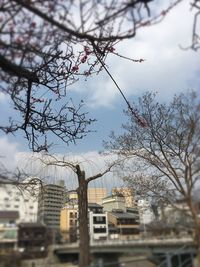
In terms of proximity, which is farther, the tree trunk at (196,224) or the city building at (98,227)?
the city building at (98,227)

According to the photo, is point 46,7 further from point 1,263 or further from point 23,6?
point 1,263

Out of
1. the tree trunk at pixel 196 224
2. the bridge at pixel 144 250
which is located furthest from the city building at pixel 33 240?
the tree trunk at pixel 196 224

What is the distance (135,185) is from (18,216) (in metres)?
17.3

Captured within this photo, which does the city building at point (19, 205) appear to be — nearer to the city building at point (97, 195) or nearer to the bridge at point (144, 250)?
the bridge at point (144, 250)

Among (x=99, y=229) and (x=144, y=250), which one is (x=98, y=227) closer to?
(x=99, y=229)

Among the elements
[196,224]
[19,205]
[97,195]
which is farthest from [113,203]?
[19,205]

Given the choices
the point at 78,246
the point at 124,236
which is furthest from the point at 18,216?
the point at 124,236

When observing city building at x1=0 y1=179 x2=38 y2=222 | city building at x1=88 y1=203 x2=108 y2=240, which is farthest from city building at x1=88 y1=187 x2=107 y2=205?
city building at x1=0 y1=179 x2=38 y2=222

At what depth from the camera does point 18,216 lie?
6406 mm

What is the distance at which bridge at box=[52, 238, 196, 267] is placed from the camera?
689 cm

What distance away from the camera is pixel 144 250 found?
7.07 meters

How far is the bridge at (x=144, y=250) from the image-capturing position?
6.89 metres

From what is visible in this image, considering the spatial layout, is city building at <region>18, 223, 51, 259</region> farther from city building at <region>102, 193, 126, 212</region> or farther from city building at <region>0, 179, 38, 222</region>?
city building at <region>102, 193, 126, 212</region>

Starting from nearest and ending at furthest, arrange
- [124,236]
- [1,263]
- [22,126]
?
[1,263] < [124,236] < [22,126]
